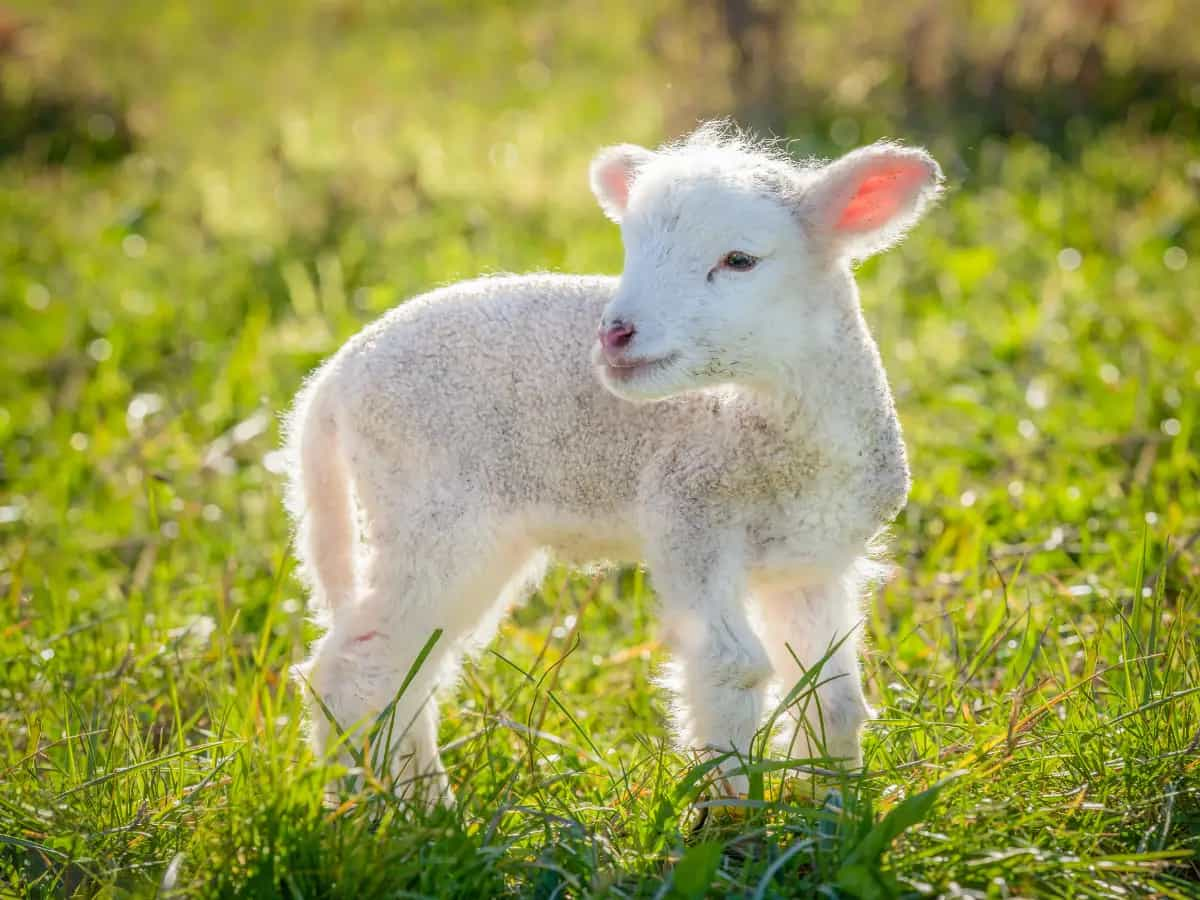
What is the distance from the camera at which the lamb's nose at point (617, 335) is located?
312 cm

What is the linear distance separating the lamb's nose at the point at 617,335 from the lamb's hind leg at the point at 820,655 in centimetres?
88

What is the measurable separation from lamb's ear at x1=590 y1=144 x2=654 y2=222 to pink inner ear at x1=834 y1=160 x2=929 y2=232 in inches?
24.5

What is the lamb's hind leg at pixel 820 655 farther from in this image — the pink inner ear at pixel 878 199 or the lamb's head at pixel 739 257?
the pink inner ear at pixel 878 199

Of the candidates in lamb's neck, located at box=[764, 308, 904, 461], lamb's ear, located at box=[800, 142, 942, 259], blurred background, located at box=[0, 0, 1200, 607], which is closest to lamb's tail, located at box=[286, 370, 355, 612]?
blurred background, located at box=[0, 0, 1200, 607]

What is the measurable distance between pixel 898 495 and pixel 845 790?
80cm

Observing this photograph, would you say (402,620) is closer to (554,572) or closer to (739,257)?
(739,257)

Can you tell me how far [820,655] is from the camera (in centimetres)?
358

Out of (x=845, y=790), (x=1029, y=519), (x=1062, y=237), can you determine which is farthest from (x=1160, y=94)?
(x=845, y=790)

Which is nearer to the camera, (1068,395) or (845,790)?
(845,790)

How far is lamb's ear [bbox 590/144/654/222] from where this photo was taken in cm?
375

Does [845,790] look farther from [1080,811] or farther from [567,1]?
[567,1]

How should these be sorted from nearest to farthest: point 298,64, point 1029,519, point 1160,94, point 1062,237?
point 1029,519
point 1062,237
point 1160,94
point 298,64

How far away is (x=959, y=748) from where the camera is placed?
335 cm

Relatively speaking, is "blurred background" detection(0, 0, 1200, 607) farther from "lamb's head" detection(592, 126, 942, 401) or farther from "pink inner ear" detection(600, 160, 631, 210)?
"lamb's head" detection(592, 126, 942, 401)
